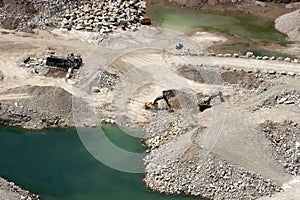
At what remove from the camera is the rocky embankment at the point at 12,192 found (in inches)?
1123

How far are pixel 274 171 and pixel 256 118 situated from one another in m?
4.20

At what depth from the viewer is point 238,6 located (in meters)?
51.9

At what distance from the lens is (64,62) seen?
40219 mm

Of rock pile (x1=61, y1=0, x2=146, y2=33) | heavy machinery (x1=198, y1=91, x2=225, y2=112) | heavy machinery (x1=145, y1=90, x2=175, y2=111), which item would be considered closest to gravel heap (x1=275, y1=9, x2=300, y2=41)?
rock pile (x1=61, y1=0, x2=146, y2=33)

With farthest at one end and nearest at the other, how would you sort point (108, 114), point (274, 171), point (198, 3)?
point (198, 3)
point (108, 114)
point (274, 171)

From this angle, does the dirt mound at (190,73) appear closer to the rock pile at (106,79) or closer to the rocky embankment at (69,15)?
the rock pile at (106,79)

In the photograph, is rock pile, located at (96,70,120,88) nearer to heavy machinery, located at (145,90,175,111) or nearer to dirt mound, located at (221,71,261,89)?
heavy machinery, located at (145,90,175,111)

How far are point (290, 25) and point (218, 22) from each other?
20.9 ft

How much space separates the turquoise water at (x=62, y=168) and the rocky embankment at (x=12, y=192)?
66 cm

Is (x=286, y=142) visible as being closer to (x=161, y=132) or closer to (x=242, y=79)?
(x=161, y=132)

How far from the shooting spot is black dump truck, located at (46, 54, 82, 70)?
40156mm

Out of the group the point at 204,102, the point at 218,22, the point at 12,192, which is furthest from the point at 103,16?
the point at 12,192

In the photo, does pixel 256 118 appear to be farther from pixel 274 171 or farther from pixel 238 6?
pixel 238 6

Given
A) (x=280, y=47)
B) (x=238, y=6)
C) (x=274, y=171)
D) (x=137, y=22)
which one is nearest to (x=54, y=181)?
(x=274, y=171)
